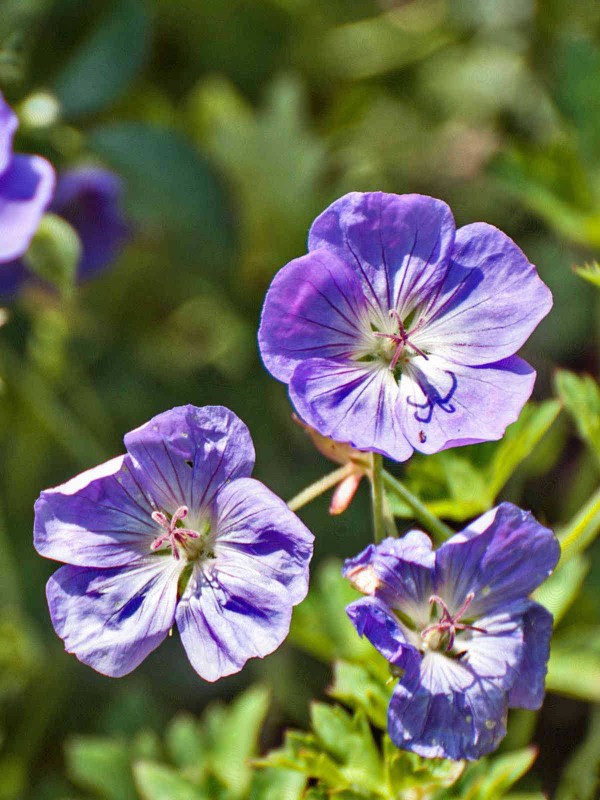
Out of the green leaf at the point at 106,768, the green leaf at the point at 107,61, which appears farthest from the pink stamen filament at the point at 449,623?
the green leaf at the point at 107,61

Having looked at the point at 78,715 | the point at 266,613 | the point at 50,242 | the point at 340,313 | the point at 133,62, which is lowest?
the point at 78,715

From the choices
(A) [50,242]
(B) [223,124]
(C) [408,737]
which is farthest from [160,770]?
(B) [223,124]

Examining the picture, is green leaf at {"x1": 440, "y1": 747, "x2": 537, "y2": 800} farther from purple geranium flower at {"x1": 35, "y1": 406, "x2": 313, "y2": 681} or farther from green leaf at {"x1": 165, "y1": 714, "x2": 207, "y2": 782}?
green leaf at {"x1": 165, "y1": 714, "x2": 207, "y2": 782}

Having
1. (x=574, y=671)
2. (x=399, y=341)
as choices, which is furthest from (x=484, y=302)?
(x=574, y=671)

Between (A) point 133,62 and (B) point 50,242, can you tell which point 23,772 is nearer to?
(B) point 50,242

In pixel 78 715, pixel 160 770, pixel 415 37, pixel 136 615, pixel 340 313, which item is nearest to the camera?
pixel 136 615

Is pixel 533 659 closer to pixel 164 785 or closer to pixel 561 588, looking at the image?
pixel 561 588
